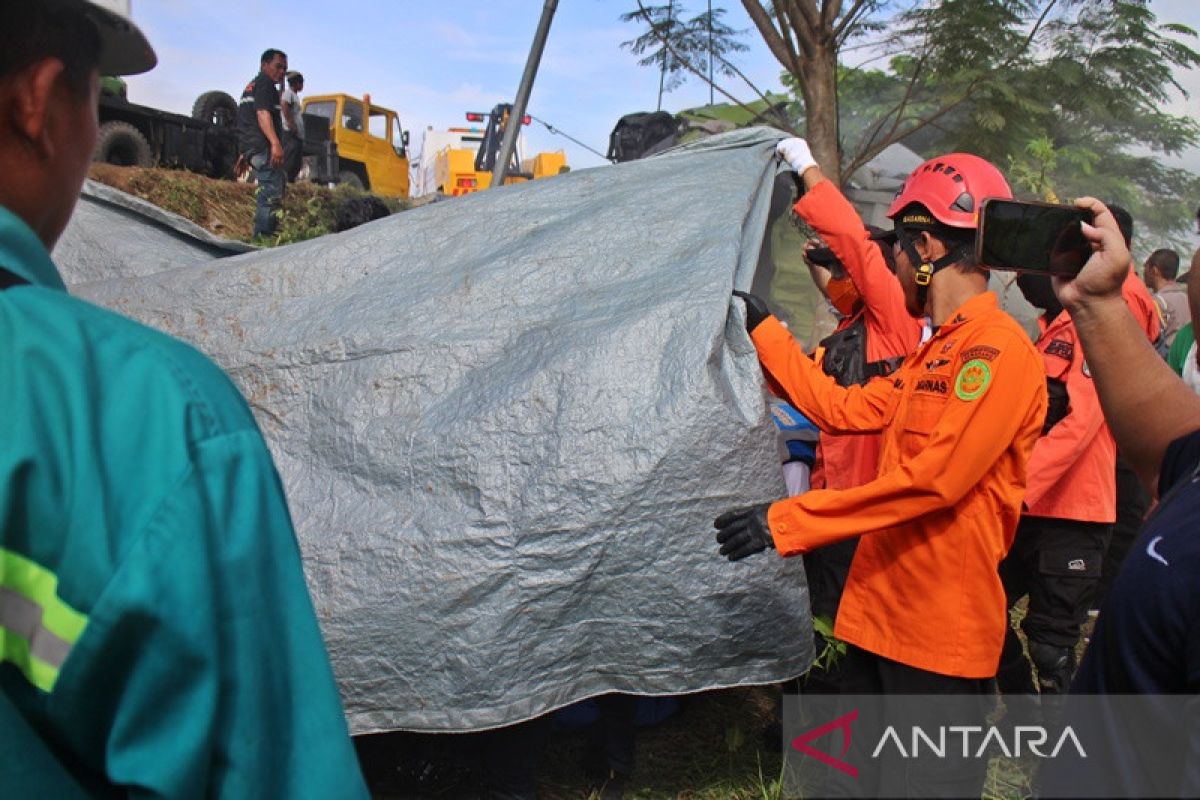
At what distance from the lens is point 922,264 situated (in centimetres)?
252

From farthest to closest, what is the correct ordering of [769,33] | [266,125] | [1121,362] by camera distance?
[266,125] → [769,33] → [1121,362]

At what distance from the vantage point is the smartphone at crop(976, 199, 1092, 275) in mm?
1651

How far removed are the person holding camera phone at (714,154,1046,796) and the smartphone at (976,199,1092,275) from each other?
446 millimetres

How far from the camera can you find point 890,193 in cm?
984

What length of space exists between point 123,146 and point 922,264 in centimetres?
1207

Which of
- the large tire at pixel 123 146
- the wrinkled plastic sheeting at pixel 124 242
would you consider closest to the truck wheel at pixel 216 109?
the large tire at pixel 123 146

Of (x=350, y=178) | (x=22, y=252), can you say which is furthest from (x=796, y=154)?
(x=350, y=178)

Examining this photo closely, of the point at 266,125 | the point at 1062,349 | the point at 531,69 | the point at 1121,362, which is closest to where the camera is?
the point at 1121,362

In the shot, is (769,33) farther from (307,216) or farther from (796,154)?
(307,216)

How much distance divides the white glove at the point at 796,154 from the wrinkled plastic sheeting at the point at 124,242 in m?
2.21

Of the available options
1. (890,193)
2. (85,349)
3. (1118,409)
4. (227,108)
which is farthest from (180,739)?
(227,108)

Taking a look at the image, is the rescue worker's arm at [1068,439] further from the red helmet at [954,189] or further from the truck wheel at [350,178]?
the truck wheel at [350,178]

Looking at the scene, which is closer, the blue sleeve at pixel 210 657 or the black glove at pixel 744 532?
the blue sleeve at pixel 210 657

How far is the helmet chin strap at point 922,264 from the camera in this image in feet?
8.18
